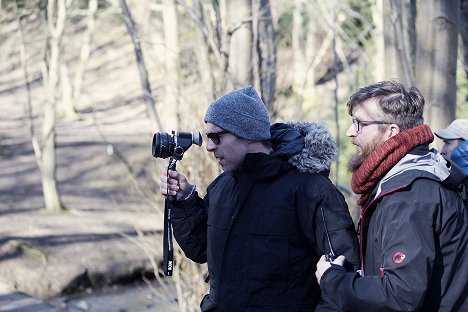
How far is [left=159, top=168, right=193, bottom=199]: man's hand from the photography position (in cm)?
303

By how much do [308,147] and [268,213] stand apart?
11.6 inches

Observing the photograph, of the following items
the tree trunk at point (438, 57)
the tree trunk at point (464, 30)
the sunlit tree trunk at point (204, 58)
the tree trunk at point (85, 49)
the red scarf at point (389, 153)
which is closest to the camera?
the red scarf at point (389, 153)

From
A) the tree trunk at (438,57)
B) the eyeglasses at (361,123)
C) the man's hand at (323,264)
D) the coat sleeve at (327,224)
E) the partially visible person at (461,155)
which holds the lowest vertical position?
the man's hand at (323,264)

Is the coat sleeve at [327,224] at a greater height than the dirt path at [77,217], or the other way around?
the coat sleeve at [327,224]

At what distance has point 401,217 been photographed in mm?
2361

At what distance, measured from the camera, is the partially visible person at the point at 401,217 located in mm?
2324

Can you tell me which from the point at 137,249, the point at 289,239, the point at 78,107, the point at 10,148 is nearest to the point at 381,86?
the point at 289,239

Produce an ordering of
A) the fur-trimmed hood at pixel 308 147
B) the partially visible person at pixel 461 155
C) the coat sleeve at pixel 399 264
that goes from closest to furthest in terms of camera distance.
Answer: the coat sleeve at pixel 399 264
the fur-trimmed hood at pixel 308 147
the partially visible person at pixel 461 155

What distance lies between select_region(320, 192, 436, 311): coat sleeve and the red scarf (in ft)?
0.43

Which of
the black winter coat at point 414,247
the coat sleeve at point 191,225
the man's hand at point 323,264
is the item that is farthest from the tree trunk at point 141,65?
the black winter coat at point 414,247

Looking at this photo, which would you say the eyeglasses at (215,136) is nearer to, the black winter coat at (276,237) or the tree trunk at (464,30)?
the black winter coat at (276,237)

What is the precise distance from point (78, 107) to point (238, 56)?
19.2 metres

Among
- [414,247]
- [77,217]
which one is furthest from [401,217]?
[77,217]

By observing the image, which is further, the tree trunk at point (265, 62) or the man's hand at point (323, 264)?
the tree trunk at point (265, 62)
